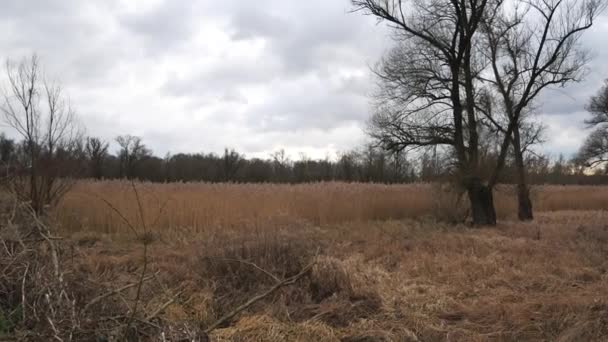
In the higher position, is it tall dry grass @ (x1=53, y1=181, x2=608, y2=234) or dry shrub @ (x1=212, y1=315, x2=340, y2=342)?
tall dry grass @ (x1=53, y1=181, x2=608, y2=234)

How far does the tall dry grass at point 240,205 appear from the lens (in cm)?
1162

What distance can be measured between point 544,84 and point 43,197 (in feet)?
46.1

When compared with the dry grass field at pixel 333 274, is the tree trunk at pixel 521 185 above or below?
above

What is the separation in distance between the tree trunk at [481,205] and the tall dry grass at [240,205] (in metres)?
1.24

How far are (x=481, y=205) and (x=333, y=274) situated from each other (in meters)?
9.89

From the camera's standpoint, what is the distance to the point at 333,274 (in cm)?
654

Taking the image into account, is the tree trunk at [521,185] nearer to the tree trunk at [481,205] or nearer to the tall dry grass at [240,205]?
the tall dry grass at [240,205]

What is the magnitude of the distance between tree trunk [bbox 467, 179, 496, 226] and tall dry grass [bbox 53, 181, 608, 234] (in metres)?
1.24

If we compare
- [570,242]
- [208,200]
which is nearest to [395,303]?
[570,242]

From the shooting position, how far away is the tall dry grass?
11.6 m

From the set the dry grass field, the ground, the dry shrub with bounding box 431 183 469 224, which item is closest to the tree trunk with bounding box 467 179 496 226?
the dry shrub with bounding box 431 183 469 224

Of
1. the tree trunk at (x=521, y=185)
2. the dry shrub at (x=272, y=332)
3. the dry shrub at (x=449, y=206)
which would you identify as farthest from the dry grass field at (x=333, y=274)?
the tree trunk at (x=521, y=185)

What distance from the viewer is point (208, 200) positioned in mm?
12828

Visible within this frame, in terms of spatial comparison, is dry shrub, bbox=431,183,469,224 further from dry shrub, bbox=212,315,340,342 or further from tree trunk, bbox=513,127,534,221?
dry shrub, bbox=212,315,340,342
